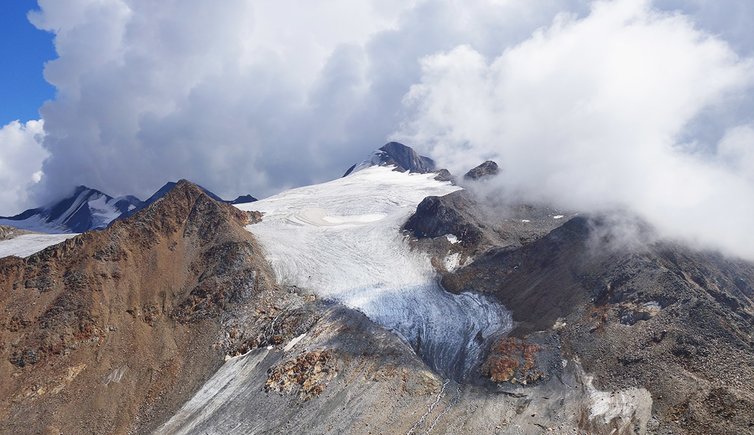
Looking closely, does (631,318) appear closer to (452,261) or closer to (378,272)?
(452,261)

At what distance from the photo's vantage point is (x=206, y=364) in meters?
54.8

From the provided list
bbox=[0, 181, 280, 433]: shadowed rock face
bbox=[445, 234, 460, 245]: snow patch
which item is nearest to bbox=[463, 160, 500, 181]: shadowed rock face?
bbox=[445, 234, 460, 245]: snow patch

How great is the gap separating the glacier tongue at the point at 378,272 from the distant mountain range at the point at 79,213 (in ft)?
173

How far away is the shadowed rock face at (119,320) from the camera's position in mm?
48625

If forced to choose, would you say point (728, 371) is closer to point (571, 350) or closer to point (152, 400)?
point (571, 350)

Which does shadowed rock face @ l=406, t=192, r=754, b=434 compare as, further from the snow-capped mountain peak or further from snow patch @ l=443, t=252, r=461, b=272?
the snow-capped mountain peak

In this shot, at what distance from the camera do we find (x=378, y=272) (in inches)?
2965

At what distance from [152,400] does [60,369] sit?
33.7 feet

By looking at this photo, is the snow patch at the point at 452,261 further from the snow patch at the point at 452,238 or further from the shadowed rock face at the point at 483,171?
the shadowed rock face at the point at 483,171

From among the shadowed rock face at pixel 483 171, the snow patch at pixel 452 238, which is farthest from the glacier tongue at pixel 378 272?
the shadowed rock face at pixel 483 171

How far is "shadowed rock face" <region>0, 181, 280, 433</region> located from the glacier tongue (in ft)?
27.6

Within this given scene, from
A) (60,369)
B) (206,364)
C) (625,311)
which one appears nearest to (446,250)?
(625,311)

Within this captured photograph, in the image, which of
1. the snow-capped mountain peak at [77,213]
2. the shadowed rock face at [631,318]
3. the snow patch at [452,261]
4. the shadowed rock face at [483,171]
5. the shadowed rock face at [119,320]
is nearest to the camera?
the shadowed rock face at [631,318]

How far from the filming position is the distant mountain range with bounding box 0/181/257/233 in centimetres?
14975
